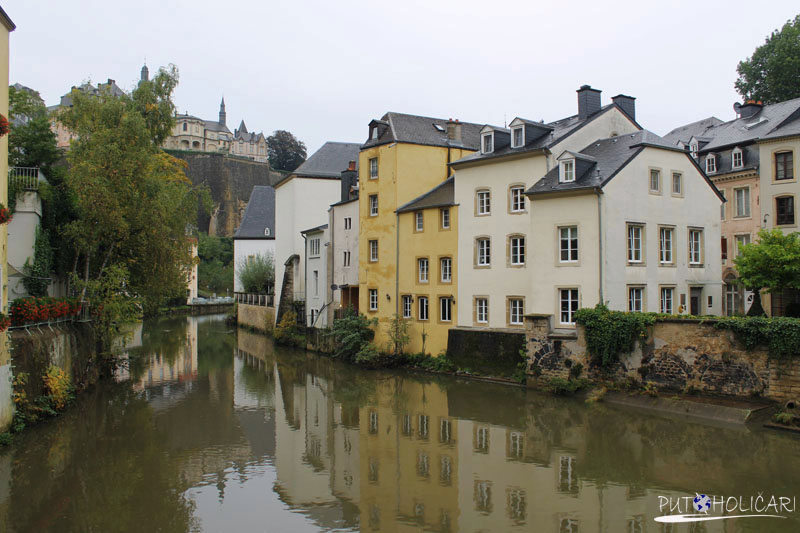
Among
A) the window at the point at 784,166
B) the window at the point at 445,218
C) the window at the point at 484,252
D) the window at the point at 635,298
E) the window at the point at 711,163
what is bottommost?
the window at the point at 635,298

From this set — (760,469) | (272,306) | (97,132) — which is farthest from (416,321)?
(272,306)

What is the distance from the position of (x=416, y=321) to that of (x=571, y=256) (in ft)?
28.0

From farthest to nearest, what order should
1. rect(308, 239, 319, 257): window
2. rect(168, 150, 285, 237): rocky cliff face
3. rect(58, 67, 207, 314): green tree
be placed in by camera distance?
1. rect(168, 150, 285, 237): rocky cliff face
2. rect(308, 239, 319, 257): window
3. rect(58, 67, 207, 314): green tree

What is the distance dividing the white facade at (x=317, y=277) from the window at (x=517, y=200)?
46.6ft

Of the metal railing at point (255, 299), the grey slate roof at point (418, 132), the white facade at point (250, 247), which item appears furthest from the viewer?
the white facade at point (250, 247)

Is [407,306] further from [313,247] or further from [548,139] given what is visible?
[313,247]

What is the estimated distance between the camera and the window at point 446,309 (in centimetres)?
2648

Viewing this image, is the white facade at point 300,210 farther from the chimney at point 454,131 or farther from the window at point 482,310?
the window at point 482,310

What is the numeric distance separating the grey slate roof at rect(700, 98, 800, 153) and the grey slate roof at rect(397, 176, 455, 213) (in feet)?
46.6

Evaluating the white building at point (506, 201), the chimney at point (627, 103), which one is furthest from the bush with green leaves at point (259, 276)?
the chimney at point (627, 103)

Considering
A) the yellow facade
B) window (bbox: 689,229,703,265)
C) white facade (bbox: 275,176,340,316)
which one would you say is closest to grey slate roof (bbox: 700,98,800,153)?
window (bbox: 689,229,703,265)

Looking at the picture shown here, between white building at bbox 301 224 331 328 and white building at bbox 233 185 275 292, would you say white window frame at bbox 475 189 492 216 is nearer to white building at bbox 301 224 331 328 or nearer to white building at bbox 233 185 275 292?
white building at bbox 301 224 331 328

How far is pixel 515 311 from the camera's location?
24156 mm

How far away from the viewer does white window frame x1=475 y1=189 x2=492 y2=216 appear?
25125mm
